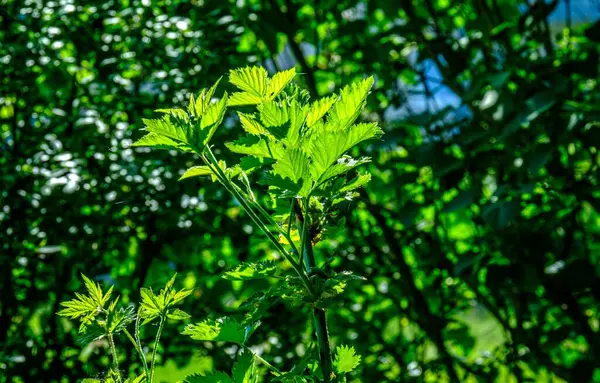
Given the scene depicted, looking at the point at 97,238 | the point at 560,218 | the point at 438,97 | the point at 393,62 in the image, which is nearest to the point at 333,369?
the point at 97,238

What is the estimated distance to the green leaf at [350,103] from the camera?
0.69 metres

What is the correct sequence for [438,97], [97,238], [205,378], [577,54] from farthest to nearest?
[438,97] < [577,54] < [97,238] < [205,378]

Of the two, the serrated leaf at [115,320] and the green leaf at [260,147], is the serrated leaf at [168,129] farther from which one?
the serrated leaf at [115,320]

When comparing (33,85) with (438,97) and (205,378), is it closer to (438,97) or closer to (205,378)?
(205,378)

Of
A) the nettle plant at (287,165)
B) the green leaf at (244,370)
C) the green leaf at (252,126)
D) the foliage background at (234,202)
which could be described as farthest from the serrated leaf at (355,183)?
the foliage background at (234,202)

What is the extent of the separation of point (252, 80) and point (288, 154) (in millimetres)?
104

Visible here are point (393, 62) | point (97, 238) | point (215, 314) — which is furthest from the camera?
point (393, 62)

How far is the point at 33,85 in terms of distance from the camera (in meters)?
1.94

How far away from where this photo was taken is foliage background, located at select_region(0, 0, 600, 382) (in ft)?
6.14

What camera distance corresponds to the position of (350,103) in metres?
0.70

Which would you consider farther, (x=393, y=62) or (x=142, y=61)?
(x=393, y=62)

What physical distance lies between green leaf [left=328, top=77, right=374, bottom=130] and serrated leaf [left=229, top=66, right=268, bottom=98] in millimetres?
80

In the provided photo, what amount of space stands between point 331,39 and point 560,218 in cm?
105

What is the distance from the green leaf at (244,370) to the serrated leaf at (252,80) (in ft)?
0.92
